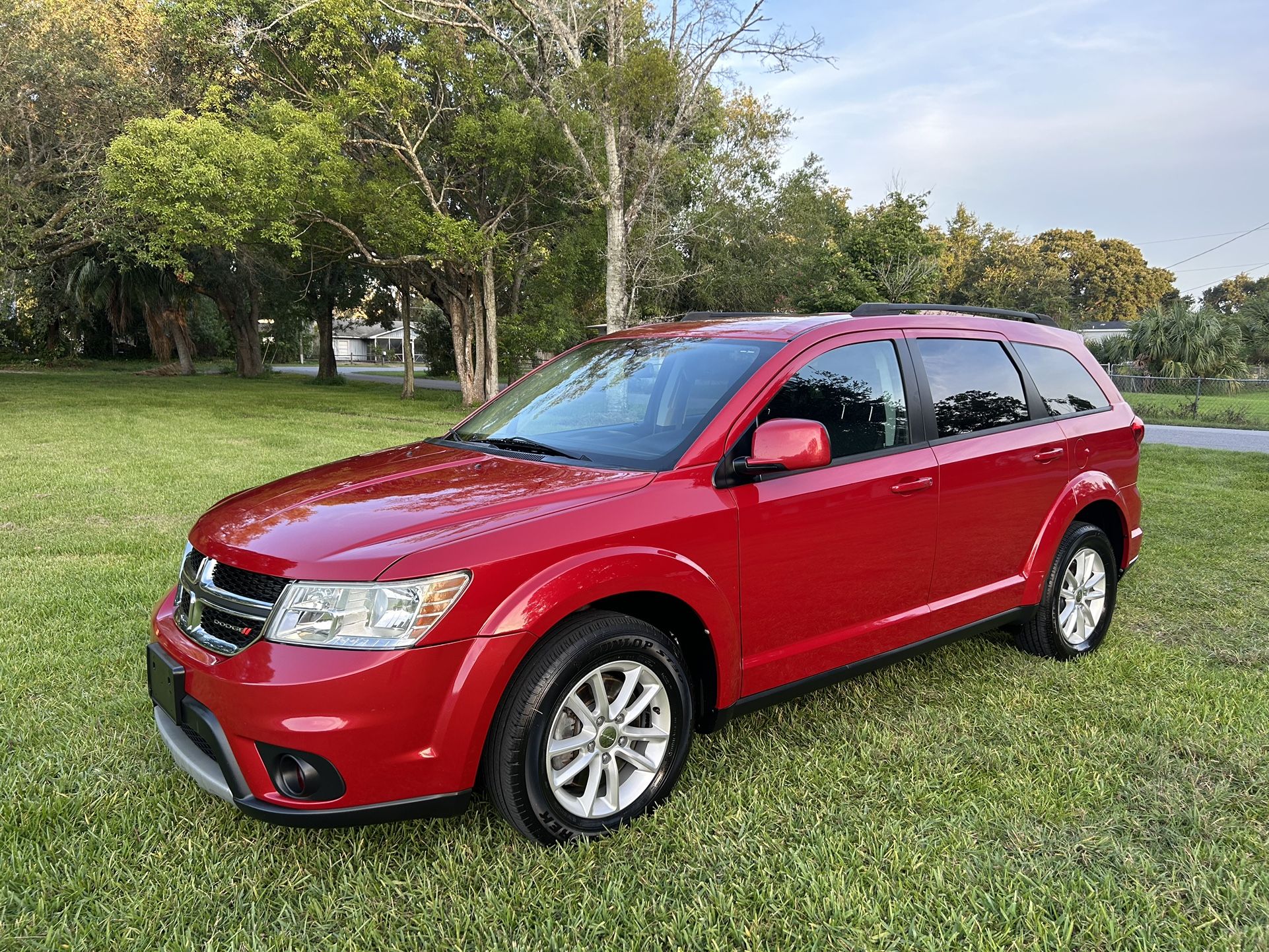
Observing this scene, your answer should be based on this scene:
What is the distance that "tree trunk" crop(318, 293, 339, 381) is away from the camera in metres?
33.2

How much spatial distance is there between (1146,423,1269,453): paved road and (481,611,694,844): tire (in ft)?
49.4

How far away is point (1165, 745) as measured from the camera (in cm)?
347

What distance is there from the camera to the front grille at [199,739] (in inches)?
101

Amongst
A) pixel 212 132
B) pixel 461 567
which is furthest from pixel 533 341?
pixel 461 567

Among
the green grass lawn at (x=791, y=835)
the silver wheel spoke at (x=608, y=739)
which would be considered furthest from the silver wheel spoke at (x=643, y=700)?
the green grass lawn at (x=791, y=835)

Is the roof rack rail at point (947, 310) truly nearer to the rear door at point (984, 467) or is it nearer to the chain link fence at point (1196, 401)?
the rear door at point (984, 467)

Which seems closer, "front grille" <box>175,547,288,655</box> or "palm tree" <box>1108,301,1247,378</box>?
"front grille" <box>175,547,288,655</box>

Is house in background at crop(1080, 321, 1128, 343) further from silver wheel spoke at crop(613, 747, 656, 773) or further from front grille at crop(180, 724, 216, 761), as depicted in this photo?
front grille at crop(180, 724, 216, 761)

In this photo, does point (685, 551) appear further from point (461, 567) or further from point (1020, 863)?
point (1020, 863)

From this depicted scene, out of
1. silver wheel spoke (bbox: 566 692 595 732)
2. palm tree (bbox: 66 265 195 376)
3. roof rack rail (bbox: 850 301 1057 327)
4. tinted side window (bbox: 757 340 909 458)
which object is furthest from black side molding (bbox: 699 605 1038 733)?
palm tree (bbox: 66 265 195 376)

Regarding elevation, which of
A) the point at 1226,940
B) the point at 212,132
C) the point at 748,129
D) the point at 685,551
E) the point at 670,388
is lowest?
the point at 1226,940

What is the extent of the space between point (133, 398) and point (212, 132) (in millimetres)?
8482

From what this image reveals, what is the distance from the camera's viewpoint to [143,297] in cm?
3123

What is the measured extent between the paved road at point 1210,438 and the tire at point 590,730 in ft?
49.4
